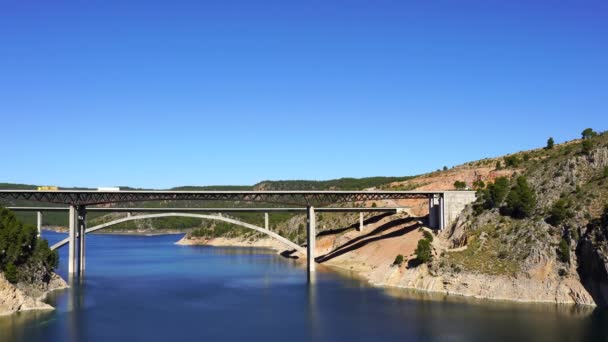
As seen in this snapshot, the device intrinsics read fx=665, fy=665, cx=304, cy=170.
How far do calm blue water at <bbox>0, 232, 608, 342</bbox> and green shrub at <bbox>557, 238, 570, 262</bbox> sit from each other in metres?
5.22

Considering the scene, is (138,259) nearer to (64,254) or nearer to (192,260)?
(192,260)

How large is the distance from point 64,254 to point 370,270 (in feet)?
208

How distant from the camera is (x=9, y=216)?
64.9 meters

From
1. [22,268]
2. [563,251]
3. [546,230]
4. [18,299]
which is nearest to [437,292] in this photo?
[546,230]

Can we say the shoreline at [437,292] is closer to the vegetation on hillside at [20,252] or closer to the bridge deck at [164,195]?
the bridge deck at [164,195]

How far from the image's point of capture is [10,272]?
A: 58.0m

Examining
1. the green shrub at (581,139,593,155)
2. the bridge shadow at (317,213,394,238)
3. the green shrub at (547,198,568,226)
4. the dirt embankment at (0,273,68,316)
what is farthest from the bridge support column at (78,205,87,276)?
the green shrub at (581,139,593,155)

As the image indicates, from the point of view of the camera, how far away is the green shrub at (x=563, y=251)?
198 feet

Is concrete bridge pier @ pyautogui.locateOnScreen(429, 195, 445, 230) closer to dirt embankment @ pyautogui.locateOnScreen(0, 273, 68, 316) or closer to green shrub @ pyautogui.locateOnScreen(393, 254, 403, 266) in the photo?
green shrub @ pyautogui.locateOnScreen(393, 254, 403, 266)

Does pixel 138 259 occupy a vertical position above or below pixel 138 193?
below

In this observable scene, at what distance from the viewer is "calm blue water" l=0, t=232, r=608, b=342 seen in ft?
156

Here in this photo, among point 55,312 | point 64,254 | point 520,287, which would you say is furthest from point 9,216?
point 64,254

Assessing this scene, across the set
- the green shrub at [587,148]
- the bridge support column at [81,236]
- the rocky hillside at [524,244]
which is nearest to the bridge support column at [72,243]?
the bridge support column at [81,236]

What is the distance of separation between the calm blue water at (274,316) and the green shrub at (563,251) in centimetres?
522
